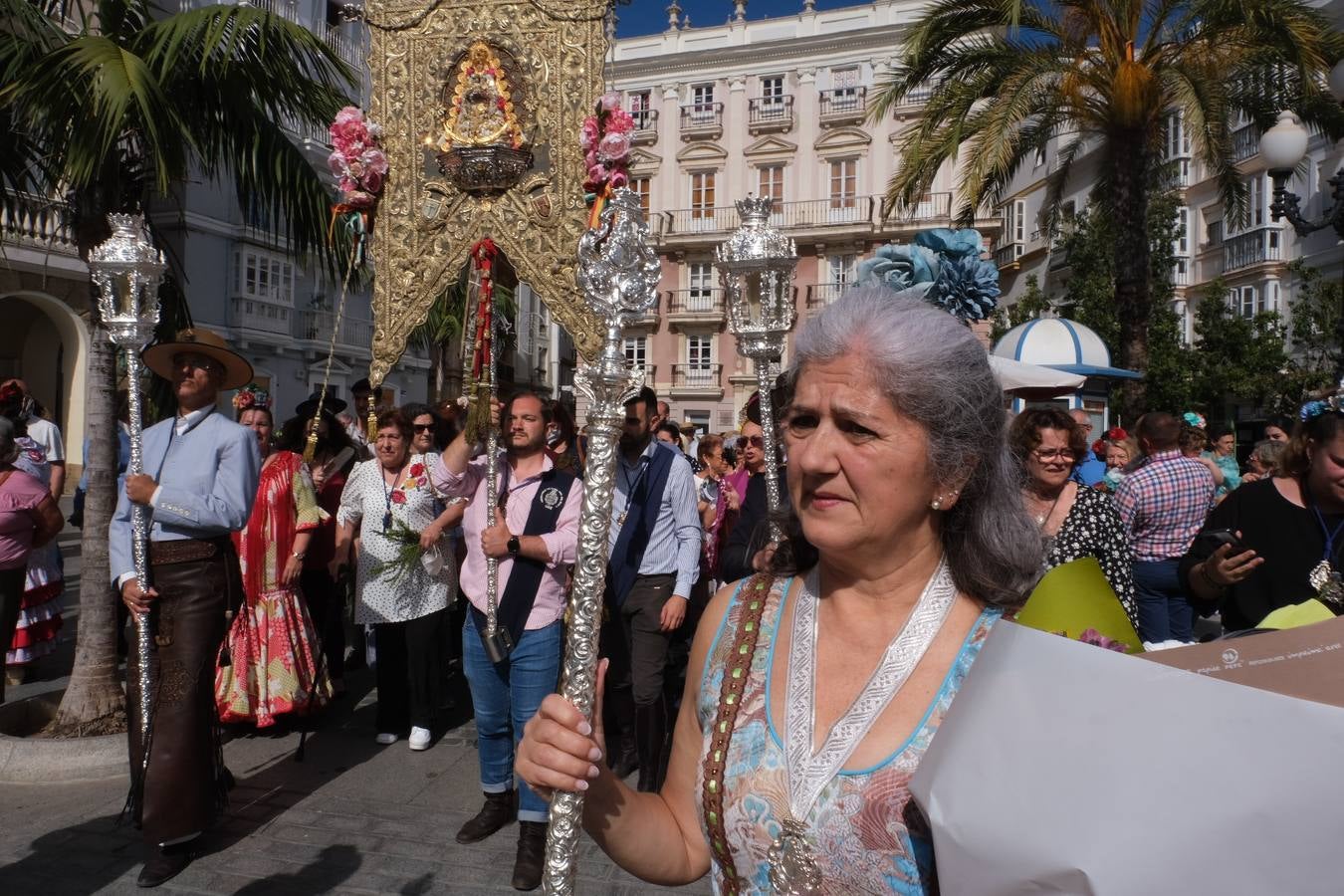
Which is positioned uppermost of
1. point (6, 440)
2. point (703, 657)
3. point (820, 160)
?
point (820, 160)

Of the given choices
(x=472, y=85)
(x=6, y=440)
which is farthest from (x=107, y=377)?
(x=472, y=85)

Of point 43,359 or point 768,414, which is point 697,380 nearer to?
point 43,359

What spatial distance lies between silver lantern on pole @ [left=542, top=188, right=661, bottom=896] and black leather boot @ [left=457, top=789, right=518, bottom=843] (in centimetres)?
302

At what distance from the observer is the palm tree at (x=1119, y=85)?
34.6 ft

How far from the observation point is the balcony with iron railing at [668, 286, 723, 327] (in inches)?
1617

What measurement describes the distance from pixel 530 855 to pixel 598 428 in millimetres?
2902

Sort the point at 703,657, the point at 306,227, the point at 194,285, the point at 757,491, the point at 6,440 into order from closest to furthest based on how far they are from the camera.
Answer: the point at 703,657 → the point at 757,491 → the point at 6,440 → the point at 306,227 → the point at 194,285

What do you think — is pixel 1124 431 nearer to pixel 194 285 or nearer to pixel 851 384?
pixel 851 384

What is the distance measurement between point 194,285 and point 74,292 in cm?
420

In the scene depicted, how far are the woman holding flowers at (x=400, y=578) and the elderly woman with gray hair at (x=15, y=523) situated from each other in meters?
1.69

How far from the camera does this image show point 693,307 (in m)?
41.3

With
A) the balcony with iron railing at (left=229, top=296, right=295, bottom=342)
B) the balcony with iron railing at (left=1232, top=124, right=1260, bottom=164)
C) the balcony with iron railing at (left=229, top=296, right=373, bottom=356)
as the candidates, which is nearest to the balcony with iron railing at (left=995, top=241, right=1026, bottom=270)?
the balcony with iron railing at (left=1232, top=124, right=1260, bottom=164)

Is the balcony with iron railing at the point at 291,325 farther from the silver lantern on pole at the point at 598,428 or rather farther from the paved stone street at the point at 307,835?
the silver lantern on pole at the point at 598,428

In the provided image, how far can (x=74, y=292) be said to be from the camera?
66.0 ft
